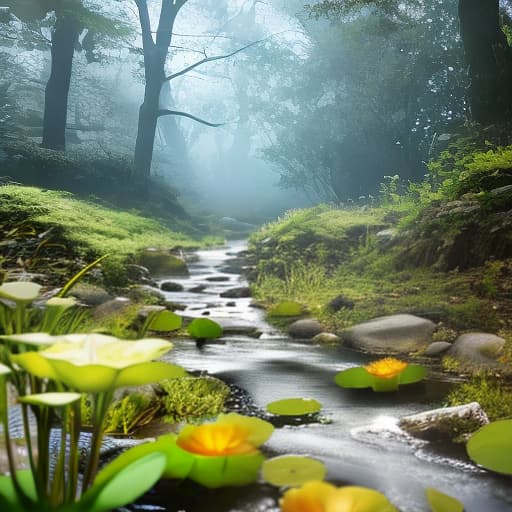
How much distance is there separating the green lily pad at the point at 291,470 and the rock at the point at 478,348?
191cm

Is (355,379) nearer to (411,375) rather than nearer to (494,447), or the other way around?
(411,375)

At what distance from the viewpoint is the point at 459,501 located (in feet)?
4.66

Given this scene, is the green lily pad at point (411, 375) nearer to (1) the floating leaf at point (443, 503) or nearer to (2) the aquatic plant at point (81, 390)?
(1) the floating leaf at point (443, 503)

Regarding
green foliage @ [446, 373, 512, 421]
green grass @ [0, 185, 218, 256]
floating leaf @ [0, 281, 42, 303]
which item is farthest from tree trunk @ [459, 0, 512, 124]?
floating leaf @ [0, 281, 42, 303]

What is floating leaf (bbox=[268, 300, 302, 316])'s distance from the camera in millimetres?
5076

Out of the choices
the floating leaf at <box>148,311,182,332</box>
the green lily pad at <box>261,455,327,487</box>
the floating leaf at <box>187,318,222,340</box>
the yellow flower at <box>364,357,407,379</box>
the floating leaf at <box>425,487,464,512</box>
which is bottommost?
the floating leaf at <box>425,487,464,512</box>

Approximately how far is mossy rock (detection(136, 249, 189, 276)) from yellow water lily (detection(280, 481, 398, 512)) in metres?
5.78

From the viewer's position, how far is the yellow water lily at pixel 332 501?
1113mm

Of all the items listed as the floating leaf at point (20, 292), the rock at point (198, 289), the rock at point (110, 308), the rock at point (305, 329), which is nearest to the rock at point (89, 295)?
the rock at point (110, 308)

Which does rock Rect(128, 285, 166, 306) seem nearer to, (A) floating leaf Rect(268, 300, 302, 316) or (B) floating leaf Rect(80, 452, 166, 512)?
(A) floating leaf Rect(268, 300, 302, 316)

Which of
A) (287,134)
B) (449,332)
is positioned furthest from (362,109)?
(449,332)

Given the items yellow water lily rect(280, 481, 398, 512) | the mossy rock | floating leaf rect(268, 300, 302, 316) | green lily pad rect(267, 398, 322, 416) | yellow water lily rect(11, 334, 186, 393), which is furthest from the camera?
the mossy rock

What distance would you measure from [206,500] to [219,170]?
29.9 m

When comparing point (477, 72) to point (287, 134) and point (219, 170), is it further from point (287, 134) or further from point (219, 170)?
point (219, 170)
